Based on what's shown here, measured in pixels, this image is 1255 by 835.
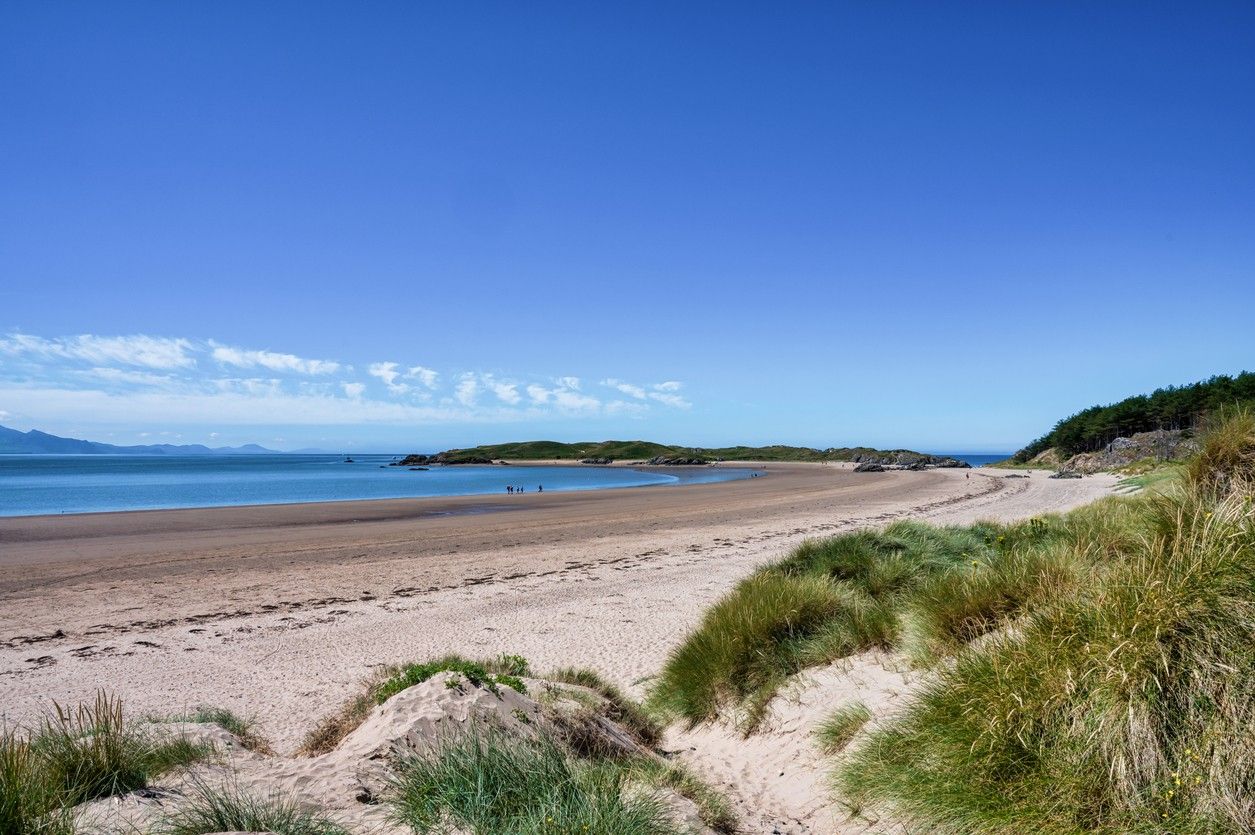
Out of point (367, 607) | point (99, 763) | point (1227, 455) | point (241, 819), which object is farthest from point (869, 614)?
point (367, 607)

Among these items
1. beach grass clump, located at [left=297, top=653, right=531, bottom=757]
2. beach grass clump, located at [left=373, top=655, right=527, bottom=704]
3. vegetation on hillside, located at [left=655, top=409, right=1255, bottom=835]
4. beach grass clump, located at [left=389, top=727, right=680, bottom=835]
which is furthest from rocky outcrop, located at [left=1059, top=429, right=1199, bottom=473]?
beach grass clump, located at [left=389, top=727, right=680, bottom=835]

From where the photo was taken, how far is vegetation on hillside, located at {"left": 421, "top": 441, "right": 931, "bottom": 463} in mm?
143625

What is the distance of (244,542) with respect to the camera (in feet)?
74.7

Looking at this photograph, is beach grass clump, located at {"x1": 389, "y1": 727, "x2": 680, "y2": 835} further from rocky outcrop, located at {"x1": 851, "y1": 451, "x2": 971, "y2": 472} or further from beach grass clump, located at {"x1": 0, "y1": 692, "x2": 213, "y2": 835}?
rocky outcrop, located at {"x1": 851, "y1": 451, "x2": 971, "y2": 472}

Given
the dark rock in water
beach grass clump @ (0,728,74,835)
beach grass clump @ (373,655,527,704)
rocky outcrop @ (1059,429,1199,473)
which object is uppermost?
rocky outcrop @ (1059,429,1199,473)

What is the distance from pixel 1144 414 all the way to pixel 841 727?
83.0 metres

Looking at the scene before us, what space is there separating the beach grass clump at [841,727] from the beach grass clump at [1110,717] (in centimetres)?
66

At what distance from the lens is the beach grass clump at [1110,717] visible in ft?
10.9

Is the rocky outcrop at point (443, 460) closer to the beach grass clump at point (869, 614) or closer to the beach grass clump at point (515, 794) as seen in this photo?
the beach grass clump at point (869, 614)

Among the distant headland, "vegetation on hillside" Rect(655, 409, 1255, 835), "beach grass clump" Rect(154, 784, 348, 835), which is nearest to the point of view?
"beach grass clump" Rect(154, 784, 348, 835)

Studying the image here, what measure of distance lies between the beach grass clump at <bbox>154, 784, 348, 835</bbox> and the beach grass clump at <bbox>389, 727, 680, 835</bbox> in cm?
43

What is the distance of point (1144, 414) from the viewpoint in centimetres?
7062

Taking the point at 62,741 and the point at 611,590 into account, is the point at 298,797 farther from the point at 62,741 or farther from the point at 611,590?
the point at 611,590

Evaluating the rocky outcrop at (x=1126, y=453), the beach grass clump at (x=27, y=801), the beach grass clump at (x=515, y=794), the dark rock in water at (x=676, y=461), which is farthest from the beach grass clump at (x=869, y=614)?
the dark rock in water at (x=676, y=461)
